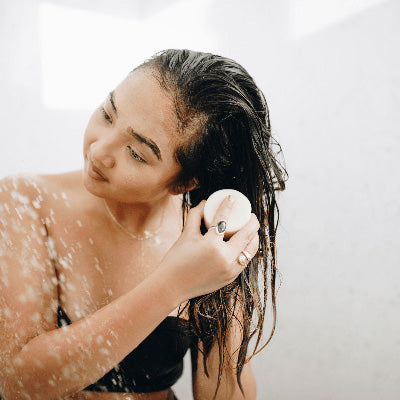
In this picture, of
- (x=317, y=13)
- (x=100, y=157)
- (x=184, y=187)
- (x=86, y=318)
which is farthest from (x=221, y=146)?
(x=317, y=13)

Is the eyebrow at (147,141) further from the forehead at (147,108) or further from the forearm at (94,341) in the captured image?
the forearm at (94,341)

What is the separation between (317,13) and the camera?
962 millimetres

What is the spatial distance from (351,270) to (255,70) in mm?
548

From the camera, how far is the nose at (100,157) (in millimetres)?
588

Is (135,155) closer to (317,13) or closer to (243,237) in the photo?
(243,237)

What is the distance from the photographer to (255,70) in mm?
1032

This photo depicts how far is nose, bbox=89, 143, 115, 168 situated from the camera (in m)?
0.59

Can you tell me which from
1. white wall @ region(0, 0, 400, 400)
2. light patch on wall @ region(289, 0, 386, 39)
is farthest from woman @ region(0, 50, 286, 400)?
light patch on wall @ region(289, 0, 386, 39)

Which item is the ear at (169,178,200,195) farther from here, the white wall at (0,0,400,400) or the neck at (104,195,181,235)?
the white wall at (0,0,400,400)

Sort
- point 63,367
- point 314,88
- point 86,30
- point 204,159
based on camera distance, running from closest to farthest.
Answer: point 63,367, point 204,159, point 86,30, point 314,88

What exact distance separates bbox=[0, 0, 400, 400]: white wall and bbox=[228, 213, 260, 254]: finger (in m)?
0.41

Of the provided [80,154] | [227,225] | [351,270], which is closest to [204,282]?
[227,225]

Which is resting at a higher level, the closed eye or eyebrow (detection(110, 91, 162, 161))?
eyebrow (detection(110, 91, 162, 161))

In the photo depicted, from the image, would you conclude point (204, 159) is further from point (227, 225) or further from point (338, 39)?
point (338, 39)
